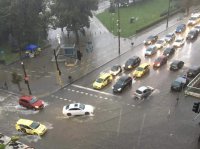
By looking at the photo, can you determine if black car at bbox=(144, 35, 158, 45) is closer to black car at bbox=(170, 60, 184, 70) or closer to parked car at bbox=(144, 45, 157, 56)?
parked car at bbox=(144, 45, 157, 56)

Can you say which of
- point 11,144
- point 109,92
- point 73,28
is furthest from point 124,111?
point 73,28

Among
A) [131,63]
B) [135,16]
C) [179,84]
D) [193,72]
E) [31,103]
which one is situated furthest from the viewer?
[135,16]

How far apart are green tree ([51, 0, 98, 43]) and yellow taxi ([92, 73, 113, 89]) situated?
60.5 ft

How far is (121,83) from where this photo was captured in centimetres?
4550

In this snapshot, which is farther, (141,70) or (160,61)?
(160,61)

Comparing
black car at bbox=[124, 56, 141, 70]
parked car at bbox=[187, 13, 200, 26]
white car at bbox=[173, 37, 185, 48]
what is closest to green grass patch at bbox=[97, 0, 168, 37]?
parked car at bbox=[187, 13, 200, 26]

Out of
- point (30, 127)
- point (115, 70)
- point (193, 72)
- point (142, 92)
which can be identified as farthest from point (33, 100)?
point (193, 72)

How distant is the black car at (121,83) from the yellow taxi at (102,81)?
2.19 meters

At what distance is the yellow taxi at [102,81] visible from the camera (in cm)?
4672

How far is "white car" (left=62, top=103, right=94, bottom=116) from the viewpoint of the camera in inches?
1572

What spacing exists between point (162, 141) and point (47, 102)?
18418mm

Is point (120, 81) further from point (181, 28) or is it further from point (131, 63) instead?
point (181, 28)

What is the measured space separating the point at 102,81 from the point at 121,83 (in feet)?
10.8

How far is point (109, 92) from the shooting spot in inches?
1799
